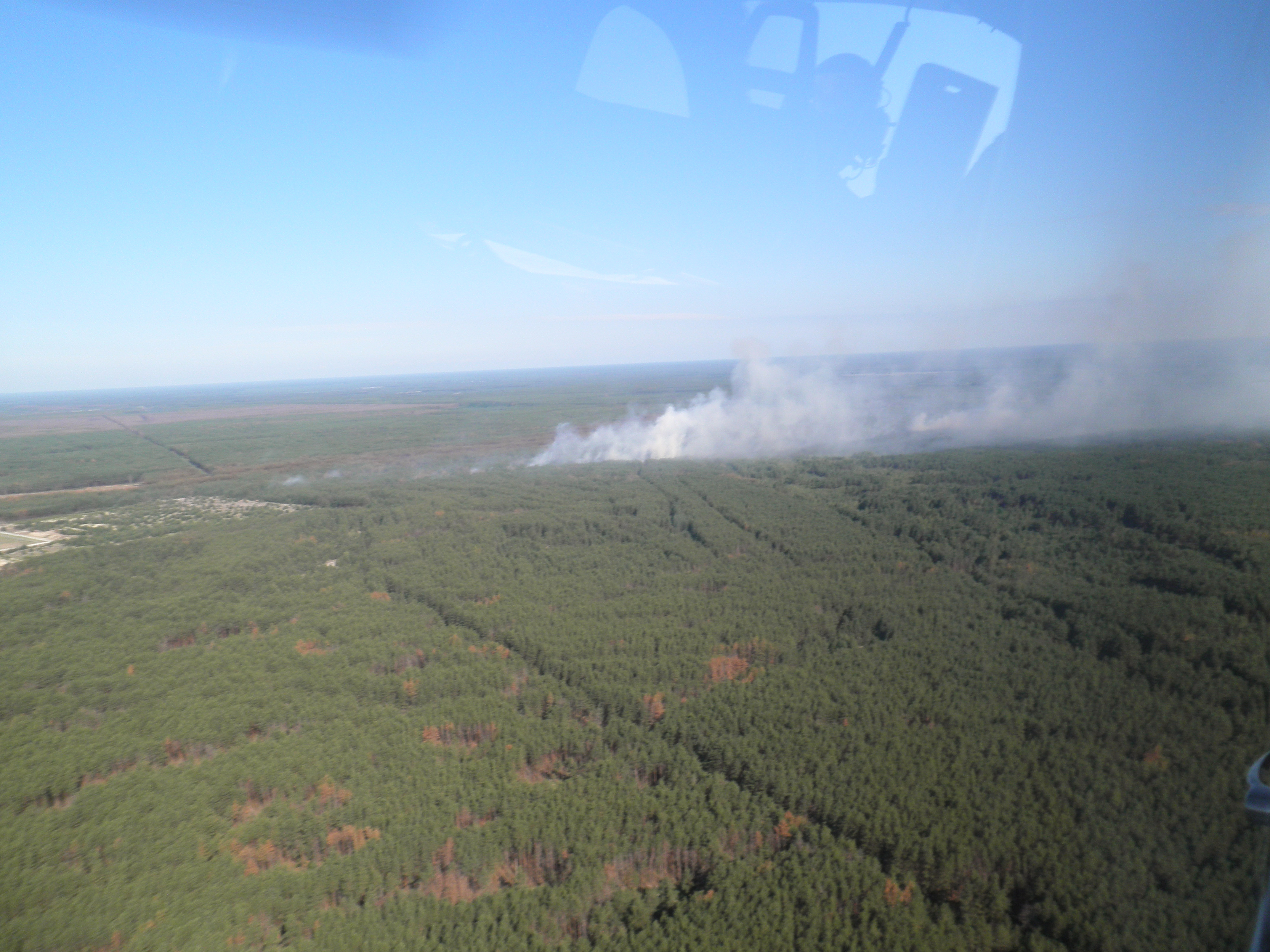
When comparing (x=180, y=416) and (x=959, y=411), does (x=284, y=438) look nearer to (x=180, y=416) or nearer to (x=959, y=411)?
(x=180, y=416)

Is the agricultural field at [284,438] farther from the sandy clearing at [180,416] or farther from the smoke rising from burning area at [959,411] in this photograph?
the smoke rising from burning area at [959,411]

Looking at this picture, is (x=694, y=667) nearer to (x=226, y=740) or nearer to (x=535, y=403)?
(x=226, y=740)

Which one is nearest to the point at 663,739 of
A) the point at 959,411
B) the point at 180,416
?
the point at 959,411

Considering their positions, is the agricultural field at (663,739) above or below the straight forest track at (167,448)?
below

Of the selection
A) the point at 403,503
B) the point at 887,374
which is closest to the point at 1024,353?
the point at 887,374

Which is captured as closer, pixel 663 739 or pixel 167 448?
pixel 663 739

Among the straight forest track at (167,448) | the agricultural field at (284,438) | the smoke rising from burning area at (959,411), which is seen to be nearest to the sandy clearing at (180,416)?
the agricultural field at (284,438)
